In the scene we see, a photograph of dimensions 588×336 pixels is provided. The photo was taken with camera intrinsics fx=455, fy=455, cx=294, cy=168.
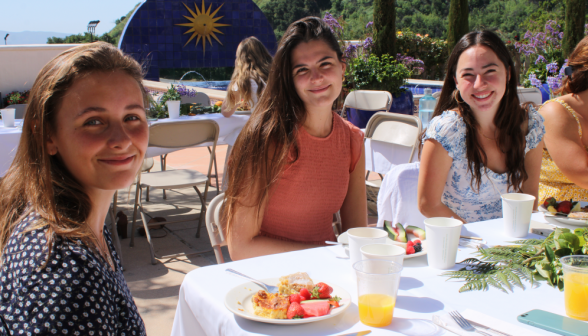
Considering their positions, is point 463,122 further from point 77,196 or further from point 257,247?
point 77,196

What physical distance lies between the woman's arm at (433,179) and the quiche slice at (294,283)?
107 cm

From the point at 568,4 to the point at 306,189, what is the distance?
52.6ft

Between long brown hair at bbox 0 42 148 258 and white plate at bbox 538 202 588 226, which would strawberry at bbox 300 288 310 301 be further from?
white plate at bbox 538 202 588 226

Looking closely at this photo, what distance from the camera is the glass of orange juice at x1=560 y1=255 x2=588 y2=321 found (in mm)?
979

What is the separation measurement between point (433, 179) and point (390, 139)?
1656 mm

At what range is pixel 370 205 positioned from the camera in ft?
A: 14.6

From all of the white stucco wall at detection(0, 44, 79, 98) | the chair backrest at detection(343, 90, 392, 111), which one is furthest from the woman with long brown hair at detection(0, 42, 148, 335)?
the white stucco wall at detection(0, 44, 79, 98)

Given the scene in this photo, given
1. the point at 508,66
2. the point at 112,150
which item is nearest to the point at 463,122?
the point at 508,66

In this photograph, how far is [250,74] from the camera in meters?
4.91

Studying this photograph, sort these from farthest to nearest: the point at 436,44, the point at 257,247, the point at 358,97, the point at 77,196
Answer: the point at 436,44 < the point at 358,97 < the point at 257,247 < the point at 77,196

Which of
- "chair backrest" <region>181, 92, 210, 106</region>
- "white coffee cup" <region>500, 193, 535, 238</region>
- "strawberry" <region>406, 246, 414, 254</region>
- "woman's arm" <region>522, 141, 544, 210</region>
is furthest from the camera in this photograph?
"chair backrest" <region>181, 92, 210, 106</region>

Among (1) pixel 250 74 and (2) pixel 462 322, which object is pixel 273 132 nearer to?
(2) pixel 462 322

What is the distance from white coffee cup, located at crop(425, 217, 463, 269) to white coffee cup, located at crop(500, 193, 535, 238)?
1.17 feet

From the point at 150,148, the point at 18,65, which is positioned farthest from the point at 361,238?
the point at 18,65
